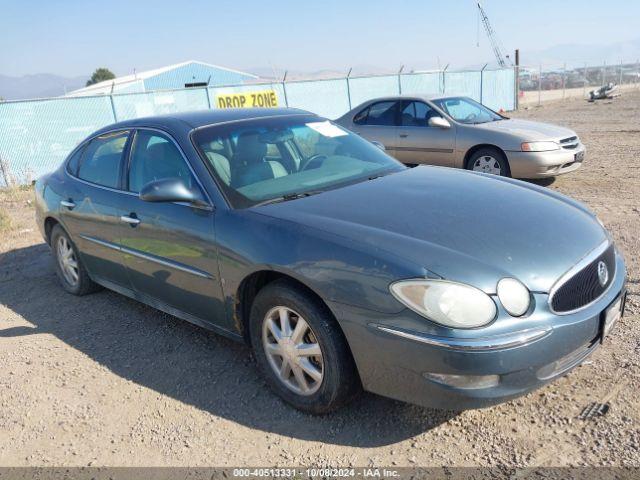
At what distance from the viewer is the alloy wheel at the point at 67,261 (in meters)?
5.13

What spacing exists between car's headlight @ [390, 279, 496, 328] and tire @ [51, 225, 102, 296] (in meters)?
3.55

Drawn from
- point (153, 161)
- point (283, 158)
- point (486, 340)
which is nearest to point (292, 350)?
point (486, 340)

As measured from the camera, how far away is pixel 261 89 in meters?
17.9

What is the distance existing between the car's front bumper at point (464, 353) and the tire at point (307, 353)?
12cm

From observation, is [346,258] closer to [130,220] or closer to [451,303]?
[451,303]

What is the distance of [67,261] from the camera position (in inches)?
205

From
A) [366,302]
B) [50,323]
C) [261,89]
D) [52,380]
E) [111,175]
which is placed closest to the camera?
[366,302]

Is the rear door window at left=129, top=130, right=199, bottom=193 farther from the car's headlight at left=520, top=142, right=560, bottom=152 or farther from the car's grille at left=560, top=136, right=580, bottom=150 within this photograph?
the car's grille at left=560, top=136, right=580, bottom=150

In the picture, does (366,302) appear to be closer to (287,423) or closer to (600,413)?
(287,423)

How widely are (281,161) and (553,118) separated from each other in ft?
60.5

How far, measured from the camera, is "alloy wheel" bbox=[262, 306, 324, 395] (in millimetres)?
2950

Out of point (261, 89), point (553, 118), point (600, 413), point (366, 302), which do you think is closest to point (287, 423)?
point (366, 302)

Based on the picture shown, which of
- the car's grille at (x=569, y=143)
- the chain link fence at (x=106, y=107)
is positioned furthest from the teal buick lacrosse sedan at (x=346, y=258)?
the chain link fence at (x=106, y=107)

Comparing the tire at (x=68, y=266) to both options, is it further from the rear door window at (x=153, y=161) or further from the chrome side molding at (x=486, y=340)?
the chrome side molding at (x=486, y=340)
